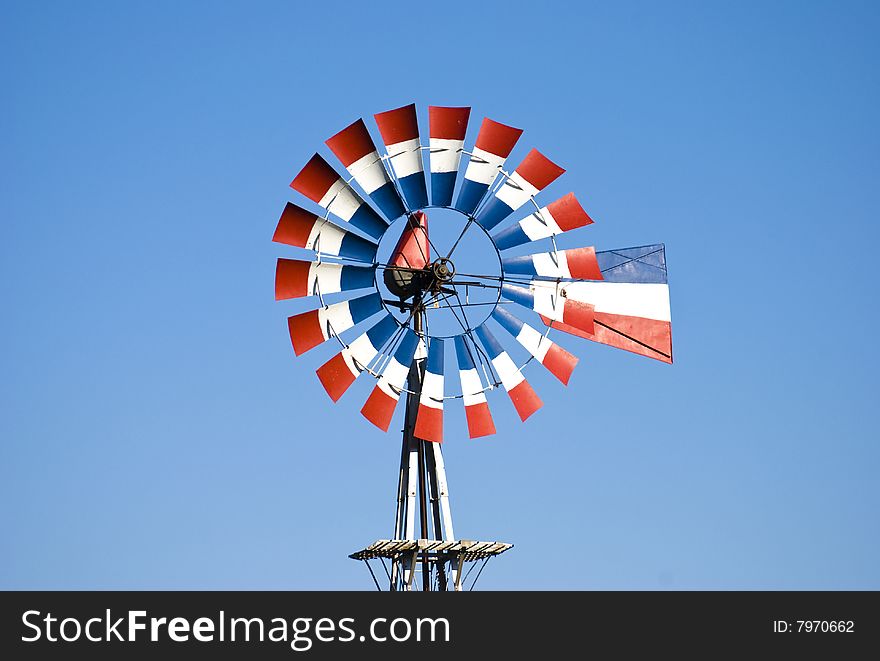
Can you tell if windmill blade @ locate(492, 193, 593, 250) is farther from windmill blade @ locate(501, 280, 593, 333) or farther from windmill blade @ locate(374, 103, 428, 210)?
windmill blade @ locate(374, 103, 428, 210)

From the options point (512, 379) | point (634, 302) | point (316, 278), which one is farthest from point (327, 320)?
point (634, 302)

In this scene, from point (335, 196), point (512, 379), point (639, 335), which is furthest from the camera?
point (639, 335)

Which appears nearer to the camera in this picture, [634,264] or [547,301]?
[547,301]

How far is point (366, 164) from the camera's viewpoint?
1766cm

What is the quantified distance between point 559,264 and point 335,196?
264cm

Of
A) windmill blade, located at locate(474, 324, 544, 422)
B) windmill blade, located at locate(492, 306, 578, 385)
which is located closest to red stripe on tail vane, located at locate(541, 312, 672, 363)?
windmill blade, located at locate(492, 306, 578, 385)

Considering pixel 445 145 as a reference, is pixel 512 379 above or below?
below

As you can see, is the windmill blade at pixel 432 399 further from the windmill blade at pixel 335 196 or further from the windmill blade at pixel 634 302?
the windmill blade at pixel 634 302

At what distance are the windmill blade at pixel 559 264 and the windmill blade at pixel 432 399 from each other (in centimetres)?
120

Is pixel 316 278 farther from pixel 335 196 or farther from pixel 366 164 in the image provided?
pixel 366 164

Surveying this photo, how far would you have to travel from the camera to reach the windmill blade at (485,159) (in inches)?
705
